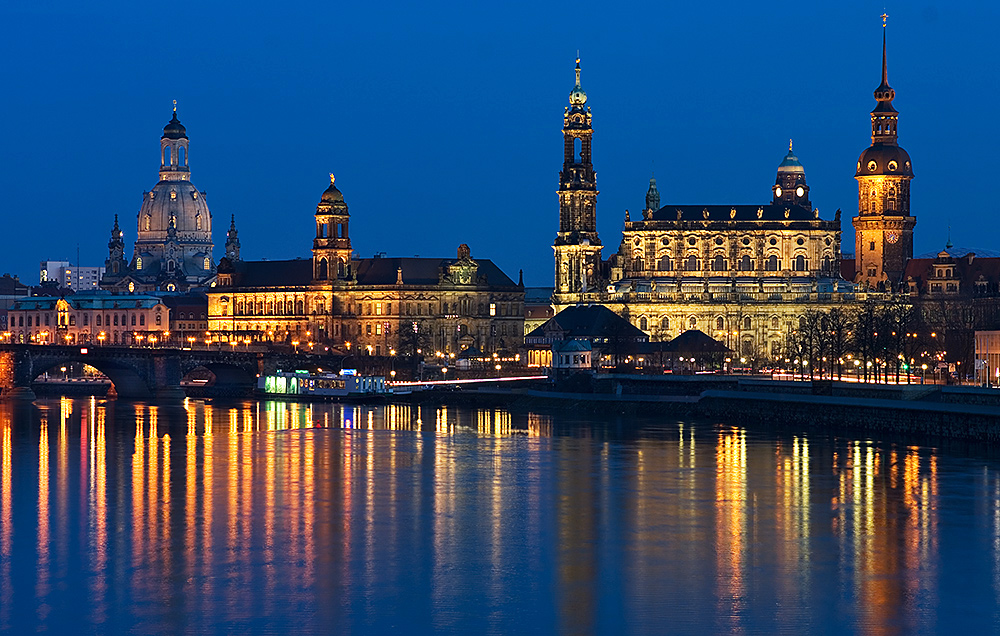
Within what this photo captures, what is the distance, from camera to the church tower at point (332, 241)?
19188cm

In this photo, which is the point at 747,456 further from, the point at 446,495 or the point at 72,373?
the point at 72,373

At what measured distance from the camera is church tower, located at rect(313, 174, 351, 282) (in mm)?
191875

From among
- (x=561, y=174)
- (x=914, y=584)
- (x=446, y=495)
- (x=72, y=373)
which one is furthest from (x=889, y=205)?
(x=914, y=584)

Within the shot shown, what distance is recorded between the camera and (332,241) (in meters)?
193

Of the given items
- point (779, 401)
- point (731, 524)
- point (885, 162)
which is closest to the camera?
point (731, 524)

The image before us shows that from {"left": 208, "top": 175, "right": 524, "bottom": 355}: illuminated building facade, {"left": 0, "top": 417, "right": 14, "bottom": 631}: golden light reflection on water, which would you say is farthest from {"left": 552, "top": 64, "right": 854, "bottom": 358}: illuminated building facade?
{"left": 0, "top": 417, "right": 14, "bottom": 631}: golden light reflection on water

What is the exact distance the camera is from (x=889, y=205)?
563ft

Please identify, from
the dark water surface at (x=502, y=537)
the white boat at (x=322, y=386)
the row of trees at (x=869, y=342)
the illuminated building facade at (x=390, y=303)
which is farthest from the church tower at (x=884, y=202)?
the dark water surface at (x=502, y=537)

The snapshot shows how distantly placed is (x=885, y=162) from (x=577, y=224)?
3117 cm

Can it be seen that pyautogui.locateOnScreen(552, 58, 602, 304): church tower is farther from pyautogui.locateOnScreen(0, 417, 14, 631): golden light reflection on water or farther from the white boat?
pyautogui.locateOnScreen(0, 417, 14, 631): golden light reflection on water

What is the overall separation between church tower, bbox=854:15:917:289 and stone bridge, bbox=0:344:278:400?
6041 centimetres

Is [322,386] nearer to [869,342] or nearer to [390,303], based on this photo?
[869,342]

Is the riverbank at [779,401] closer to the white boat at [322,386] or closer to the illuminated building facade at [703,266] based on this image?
the white boat at [322,386]

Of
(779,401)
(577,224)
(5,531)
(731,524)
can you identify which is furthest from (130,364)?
(731,524)
